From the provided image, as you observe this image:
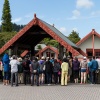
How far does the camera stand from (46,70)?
22.0m

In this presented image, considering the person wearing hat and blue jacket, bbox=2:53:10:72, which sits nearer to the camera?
blue jacket, bbox=2:53:10:72

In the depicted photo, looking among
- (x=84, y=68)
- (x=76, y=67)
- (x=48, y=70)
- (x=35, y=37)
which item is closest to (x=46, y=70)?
(x=48, y=70)

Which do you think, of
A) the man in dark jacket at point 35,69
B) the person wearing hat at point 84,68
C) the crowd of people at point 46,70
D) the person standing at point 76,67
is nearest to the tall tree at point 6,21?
the crowd of people at point 46,70

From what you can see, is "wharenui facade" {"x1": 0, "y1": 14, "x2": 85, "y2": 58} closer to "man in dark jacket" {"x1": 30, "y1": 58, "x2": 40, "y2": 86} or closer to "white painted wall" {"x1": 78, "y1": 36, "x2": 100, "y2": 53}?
A: "man in dark jacket" {"x1": 30, "y1": 58, "x2": 40, "y2": 86}

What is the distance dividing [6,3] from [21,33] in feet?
279

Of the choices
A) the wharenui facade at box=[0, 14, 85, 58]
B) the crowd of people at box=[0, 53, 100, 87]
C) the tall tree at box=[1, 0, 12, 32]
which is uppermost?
the tall tree at box=[1, 0, 12, 32]

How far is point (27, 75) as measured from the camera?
2247 cm

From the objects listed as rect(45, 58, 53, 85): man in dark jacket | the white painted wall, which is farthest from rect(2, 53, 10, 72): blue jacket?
the white painted wall

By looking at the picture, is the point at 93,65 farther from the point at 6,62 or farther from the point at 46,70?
the point at 6,62

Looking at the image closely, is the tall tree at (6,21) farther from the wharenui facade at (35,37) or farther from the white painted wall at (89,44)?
the wharenui facade at (35,37)

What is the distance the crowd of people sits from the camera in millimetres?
21375

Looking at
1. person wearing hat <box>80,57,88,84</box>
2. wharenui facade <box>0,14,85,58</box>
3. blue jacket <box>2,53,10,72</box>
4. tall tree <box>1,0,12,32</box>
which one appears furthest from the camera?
tall tree <box>1,0,12,32</box>

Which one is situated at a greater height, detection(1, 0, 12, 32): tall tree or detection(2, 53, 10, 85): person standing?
detection(1, 0, 12, 32): tall tree
